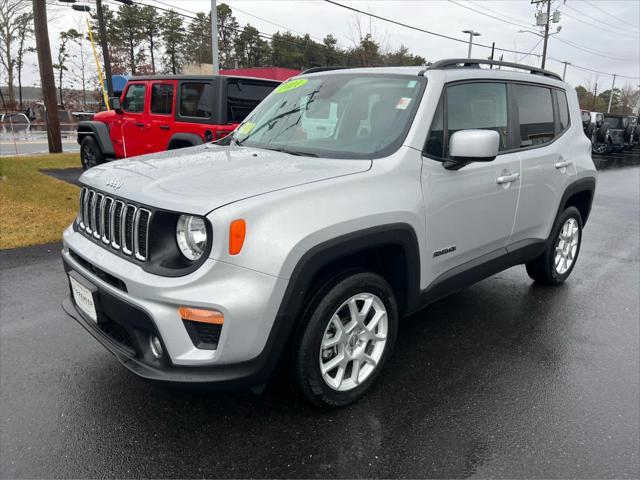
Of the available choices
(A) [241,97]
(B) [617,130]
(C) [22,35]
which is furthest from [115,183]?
(C) [22,35]

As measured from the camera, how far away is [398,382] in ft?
10.2

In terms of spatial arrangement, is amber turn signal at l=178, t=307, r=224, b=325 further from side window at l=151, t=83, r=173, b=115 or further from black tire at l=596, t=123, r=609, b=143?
black tire at l=596, t=123, r=609, b=143

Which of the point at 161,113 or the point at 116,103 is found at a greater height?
the point at 116,103

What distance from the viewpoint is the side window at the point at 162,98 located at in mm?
8586

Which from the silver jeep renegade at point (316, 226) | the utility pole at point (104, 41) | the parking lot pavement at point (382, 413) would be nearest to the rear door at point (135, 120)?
the parking lot pavement at point (382, 413)

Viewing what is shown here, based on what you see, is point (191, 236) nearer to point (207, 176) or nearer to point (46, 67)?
point (207, 176)

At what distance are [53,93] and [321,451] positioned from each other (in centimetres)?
1554

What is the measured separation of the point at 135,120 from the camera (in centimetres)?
929

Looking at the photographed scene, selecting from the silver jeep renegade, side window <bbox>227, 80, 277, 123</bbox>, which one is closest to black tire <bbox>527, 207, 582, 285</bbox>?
the silver jeep renegade

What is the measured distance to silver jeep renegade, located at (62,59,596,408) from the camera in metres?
2.21

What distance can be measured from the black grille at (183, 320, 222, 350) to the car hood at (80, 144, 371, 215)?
1.64 feet

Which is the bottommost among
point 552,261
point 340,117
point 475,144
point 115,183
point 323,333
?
point 552,261

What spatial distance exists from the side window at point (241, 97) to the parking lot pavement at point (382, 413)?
4.75m

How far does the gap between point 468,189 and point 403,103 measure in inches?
27.5
